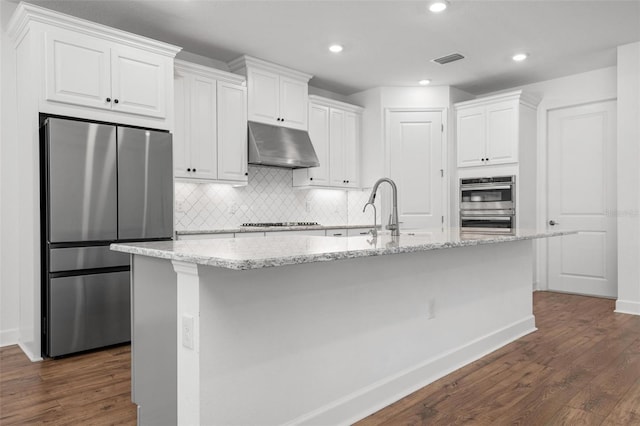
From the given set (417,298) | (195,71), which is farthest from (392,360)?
(195,71)

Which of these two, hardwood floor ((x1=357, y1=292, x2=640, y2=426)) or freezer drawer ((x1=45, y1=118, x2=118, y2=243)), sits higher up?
freezer drawer ((x1=45, y1=118, x2=118, y2=243))

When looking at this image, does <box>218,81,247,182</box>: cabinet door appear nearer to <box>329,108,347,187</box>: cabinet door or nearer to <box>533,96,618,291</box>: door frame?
<box>329,108,347,187</box>: cabinet door

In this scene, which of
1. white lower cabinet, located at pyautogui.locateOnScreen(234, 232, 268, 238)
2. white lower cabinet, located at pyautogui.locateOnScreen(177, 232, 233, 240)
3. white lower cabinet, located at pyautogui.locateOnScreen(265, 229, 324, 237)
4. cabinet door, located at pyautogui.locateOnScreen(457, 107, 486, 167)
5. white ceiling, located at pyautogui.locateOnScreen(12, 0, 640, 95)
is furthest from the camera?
cabinet door, located at pyautogui.locateOnScreen(457, 107, 486, 167)

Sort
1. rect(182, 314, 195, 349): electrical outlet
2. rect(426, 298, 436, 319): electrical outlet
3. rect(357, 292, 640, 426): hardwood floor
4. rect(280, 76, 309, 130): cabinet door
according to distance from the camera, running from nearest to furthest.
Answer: rect(182, 314, 195, 349): electrical outlet, rect(357, 292, 640, 426): hardwood floor, rect(426, 298, 436, 319): electrical outlet, rect(280, 76, 309, 130): cabinet door

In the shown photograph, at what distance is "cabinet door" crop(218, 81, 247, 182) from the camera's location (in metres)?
4.30

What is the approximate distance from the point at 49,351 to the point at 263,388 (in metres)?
2.05

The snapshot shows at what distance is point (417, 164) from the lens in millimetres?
5660

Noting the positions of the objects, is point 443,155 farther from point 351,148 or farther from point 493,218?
point 351,148

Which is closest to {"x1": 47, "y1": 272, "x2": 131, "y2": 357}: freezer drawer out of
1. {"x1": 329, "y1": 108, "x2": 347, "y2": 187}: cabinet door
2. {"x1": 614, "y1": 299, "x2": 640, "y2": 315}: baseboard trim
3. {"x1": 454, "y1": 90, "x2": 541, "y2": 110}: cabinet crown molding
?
{"x1": 329, "y1": 108, "x2": 347, "y2": 187}: cabinet door

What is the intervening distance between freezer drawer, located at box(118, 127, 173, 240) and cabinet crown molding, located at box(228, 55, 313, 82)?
→ 4.63 ft

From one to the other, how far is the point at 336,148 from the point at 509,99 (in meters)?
2.13

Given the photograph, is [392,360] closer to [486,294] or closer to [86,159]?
[486,294]

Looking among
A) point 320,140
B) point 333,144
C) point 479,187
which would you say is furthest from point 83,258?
point 479,187

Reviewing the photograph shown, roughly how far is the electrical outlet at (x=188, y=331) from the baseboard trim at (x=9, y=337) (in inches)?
104
